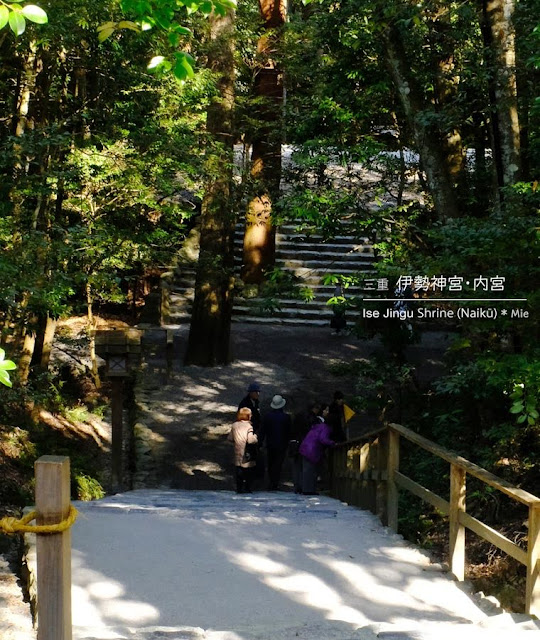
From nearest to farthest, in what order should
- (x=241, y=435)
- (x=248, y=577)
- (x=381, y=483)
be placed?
1. (x=248, y=577)
2. (x=381, y=483)
3. (x=241, y=435)

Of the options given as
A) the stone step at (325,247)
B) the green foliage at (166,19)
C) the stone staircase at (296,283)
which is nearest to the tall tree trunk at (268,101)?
the stone staircase at (296,283)

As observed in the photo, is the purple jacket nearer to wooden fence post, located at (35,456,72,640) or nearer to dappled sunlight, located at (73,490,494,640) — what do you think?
dappled sunlight, located at (73,490,494,640)

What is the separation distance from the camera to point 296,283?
23094mm

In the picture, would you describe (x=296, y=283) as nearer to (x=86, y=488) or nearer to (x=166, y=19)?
(x=86, y=488)

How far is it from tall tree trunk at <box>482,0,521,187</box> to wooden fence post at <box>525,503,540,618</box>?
5.61 m

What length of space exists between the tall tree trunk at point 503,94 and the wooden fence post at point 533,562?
561 centimetres

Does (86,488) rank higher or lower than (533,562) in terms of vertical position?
lower

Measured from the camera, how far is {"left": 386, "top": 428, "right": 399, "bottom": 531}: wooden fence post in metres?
7.57

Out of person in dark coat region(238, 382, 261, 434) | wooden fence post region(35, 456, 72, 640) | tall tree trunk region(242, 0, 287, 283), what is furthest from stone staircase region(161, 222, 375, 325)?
wooden fence post region(35, 456, 72, 640)

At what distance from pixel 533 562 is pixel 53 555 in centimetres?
288

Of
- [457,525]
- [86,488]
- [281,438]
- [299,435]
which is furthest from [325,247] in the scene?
[457,525]

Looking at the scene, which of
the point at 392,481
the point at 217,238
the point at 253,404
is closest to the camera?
the point at 392,481

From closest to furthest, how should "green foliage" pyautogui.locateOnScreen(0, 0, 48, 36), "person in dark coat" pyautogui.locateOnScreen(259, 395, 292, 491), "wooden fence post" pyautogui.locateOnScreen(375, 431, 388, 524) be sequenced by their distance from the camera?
"green foliage" pyautogui.locateOnScreen(0, 0, 48, 36), "wooden fence post" pyautogui.locateOnScreen(375, 431, 388, 524), "person in dark coat" pyautogui.locateOnScreen(259, 395, 292, 491)

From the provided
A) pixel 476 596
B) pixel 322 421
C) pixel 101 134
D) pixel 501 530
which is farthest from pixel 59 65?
pixel 476 596
